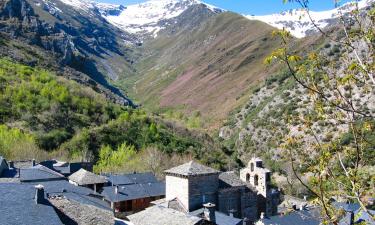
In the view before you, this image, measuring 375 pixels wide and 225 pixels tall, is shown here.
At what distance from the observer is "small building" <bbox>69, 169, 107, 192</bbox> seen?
116ft

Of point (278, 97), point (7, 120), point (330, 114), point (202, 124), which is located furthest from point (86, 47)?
point (330, 114)

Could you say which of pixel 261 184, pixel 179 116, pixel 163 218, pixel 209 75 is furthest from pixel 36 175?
pixel 209 75

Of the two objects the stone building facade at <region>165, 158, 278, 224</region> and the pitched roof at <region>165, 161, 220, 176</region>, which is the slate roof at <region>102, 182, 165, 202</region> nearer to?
the stone building facade at <region>165, 158, 278, 224</region>

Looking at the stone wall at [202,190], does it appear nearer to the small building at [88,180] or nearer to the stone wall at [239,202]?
the stone wall at [239,202]

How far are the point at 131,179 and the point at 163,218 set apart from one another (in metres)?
19.0

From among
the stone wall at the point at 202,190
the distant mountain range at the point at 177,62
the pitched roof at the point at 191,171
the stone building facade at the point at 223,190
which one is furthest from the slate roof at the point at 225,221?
the distant mountain range at the point at 177,62

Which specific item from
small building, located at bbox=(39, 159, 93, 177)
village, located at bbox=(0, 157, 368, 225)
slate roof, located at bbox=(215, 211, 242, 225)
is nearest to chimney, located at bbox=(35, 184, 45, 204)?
village, located at bbox=(0, 157, 368, 225)

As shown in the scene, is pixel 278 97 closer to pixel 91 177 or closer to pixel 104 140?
pixel 104 140

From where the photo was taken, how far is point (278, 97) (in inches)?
3066

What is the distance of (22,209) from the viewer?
16172 mm

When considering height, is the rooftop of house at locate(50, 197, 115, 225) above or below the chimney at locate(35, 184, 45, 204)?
below

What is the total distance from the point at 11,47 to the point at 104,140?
3251cm

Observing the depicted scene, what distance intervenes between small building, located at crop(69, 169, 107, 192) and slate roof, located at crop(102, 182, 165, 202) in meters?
0.79

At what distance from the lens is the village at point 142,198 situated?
1742 centimetres
